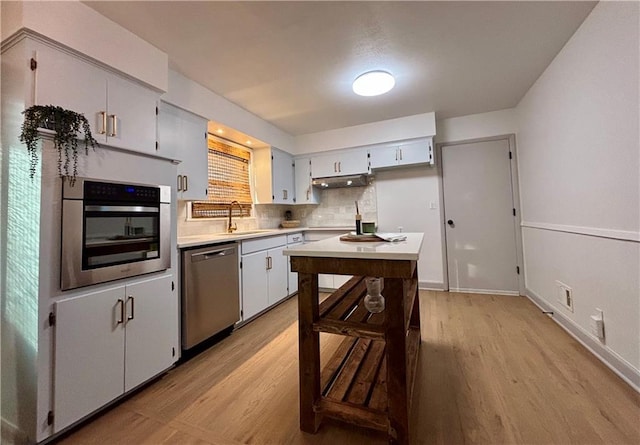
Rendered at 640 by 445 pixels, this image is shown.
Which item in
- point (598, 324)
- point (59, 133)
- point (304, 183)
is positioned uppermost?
point (304, 183)

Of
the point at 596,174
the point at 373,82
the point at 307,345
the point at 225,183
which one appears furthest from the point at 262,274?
the point at 596,174

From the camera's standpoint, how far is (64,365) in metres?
1.31

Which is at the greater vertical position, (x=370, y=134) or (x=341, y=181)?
(x=370, y=134)

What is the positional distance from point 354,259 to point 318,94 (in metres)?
2.23

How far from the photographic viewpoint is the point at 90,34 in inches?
62.9

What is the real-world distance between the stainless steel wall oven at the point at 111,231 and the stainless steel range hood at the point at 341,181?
245 centimetres

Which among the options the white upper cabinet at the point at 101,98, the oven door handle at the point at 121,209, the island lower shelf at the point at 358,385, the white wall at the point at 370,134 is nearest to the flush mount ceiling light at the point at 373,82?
the white wall at the point at 370,134

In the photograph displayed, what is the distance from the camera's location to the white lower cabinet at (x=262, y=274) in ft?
8.98

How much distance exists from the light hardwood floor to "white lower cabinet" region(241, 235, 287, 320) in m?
0.51

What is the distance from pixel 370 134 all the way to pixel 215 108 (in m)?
2.10

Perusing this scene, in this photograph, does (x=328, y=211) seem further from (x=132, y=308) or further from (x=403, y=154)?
(x=132, y=308)

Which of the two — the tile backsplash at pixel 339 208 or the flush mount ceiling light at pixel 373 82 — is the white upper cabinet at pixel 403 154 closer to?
the tile backsplash at pixel 339 208

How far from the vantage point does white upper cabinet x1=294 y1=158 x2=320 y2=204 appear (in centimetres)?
420

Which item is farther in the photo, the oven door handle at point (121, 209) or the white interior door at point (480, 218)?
the white interior door at point (480, 218)
